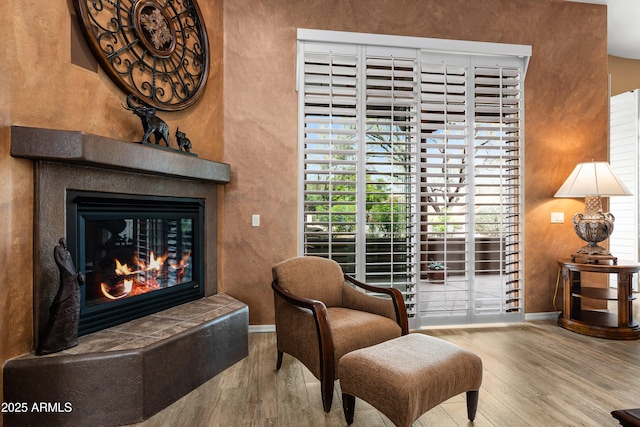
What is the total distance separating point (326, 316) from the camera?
2066 millimetres

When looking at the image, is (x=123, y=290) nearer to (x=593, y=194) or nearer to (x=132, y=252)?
(x=132, y=252)

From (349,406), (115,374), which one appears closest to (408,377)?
(349,406)

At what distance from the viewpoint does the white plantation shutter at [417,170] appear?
11.0ft

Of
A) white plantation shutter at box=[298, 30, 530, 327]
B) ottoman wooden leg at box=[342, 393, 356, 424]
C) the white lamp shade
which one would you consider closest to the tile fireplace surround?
ottoman wooden leg at box=[342, 393, 356, 424]

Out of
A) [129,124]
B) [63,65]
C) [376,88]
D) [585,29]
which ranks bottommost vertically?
[129,124]

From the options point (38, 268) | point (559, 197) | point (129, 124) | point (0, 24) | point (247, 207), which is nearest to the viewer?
point (0, 24)

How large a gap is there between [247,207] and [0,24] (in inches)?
80.2

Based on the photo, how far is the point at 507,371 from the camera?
2.56 meters

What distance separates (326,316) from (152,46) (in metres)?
2.33

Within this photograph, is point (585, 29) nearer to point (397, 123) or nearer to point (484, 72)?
point (484, 72)

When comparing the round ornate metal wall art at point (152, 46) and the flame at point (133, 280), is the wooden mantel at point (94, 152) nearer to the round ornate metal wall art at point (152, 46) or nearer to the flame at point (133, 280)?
the round ornate metal wall art at point (152, 46)

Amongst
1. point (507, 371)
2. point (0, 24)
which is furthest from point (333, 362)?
point (0, 24)

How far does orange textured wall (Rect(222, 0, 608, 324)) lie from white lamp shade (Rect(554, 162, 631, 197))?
0.30m

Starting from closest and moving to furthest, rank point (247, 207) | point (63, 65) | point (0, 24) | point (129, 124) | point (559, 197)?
point (0, 24), point (63, 65), point (129, 124), point (247, 207), point (559, 197)
